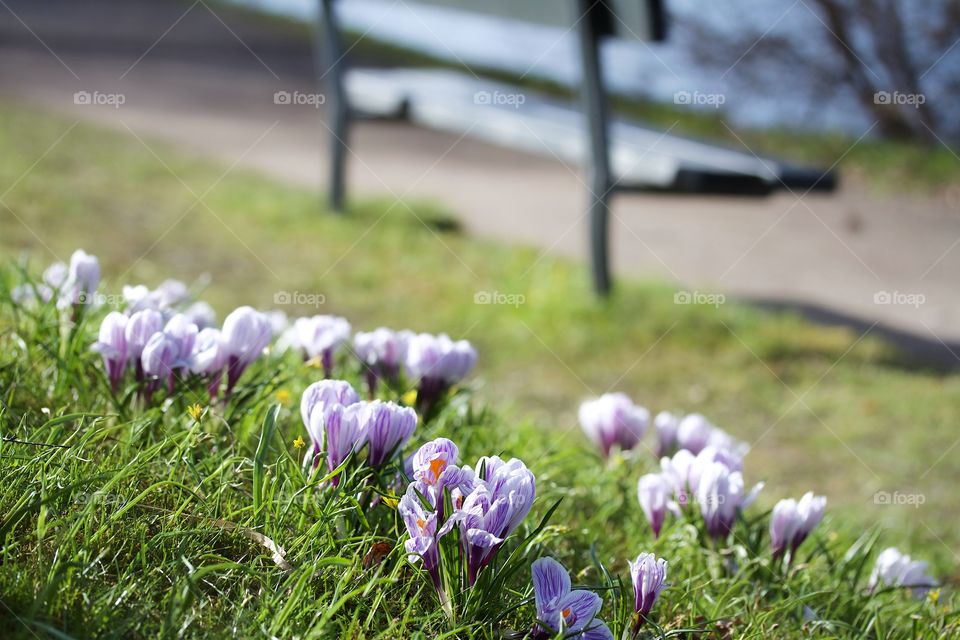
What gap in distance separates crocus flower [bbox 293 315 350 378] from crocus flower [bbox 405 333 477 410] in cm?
18

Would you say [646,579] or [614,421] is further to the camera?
[614,421]

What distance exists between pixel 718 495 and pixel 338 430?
2.70 ft

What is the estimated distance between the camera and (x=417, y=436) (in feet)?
7.25

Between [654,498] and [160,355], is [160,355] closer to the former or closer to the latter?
[160,355]

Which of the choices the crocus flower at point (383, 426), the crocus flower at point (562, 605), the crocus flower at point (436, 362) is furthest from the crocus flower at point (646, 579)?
the crocus flower at point (436, 362)

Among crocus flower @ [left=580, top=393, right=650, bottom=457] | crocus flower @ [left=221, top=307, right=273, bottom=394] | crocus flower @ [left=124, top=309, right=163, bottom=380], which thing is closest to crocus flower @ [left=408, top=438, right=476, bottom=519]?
crocus flower @ [left=221, top=307, right=273, bottom=394]

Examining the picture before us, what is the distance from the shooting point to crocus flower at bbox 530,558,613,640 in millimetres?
1548

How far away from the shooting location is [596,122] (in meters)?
5.46

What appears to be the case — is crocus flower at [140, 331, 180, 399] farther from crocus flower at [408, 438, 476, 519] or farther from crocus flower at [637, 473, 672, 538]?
crocus flower at [637, 473, 672, 538]

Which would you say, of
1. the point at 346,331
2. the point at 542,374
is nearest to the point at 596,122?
the point at 542,374

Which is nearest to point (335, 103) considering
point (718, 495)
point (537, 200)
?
point (537, 200)

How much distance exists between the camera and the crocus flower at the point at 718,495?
204 centimetres

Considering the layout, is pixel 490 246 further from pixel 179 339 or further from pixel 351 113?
pixel 179 339

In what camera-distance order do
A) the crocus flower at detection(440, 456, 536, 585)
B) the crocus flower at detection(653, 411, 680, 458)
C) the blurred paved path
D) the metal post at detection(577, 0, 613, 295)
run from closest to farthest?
the crocus flower at detection(440, 456, 536, 585), the crocus flower at detection(653, 411, 680, 458), the metal post at detection(577, 0, 613, 295), the blurred paved path
